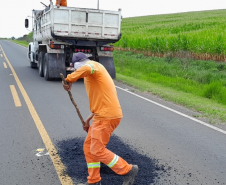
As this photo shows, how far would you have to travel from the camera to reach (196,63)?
1669cm

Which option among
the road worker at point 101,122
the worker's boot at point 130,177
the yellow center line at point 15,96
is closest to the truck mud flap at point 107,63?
the yellow center line at point 15,96

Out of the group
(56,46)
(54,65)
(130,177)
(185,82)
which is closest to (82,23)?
(56,46)

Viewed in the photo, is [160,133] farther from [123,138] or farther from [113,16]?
[113,16]

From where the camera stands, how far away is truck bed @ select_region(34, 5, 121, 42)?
38.5ft

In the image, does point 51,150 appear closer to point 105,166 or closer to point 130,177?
point 105,166

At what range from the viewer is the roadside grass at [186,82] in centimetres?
887

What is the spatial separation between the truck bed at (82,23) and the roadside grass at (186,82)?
2.19 meters

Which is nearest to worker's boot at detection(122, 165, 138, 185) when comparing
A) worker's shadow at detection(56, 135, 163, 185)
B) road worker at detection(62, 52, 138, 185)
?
road worker at detection(62, 52, 138, 185)

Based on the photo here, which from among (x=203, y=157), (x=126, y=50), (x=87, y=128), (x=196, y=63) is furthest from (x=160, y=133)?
(x=126, y=50)

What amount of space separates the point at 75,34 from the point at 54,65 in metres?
1.55

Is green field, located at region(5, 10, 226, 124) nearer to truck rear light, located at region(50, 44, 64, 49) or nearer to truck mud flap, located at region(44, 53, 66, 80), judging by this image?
truck mud flap, located at region(44, 53, 66, 80)

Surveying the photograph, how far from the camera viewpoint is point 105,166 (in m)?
4.62

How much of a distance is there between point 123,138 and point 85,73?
257 cm

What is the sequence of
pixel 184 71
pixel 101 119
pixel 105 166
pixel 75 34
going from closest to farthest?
1. pixel 101 119
2. pixel 105 166
3. pixel 75 34
4. pixel 184 71
